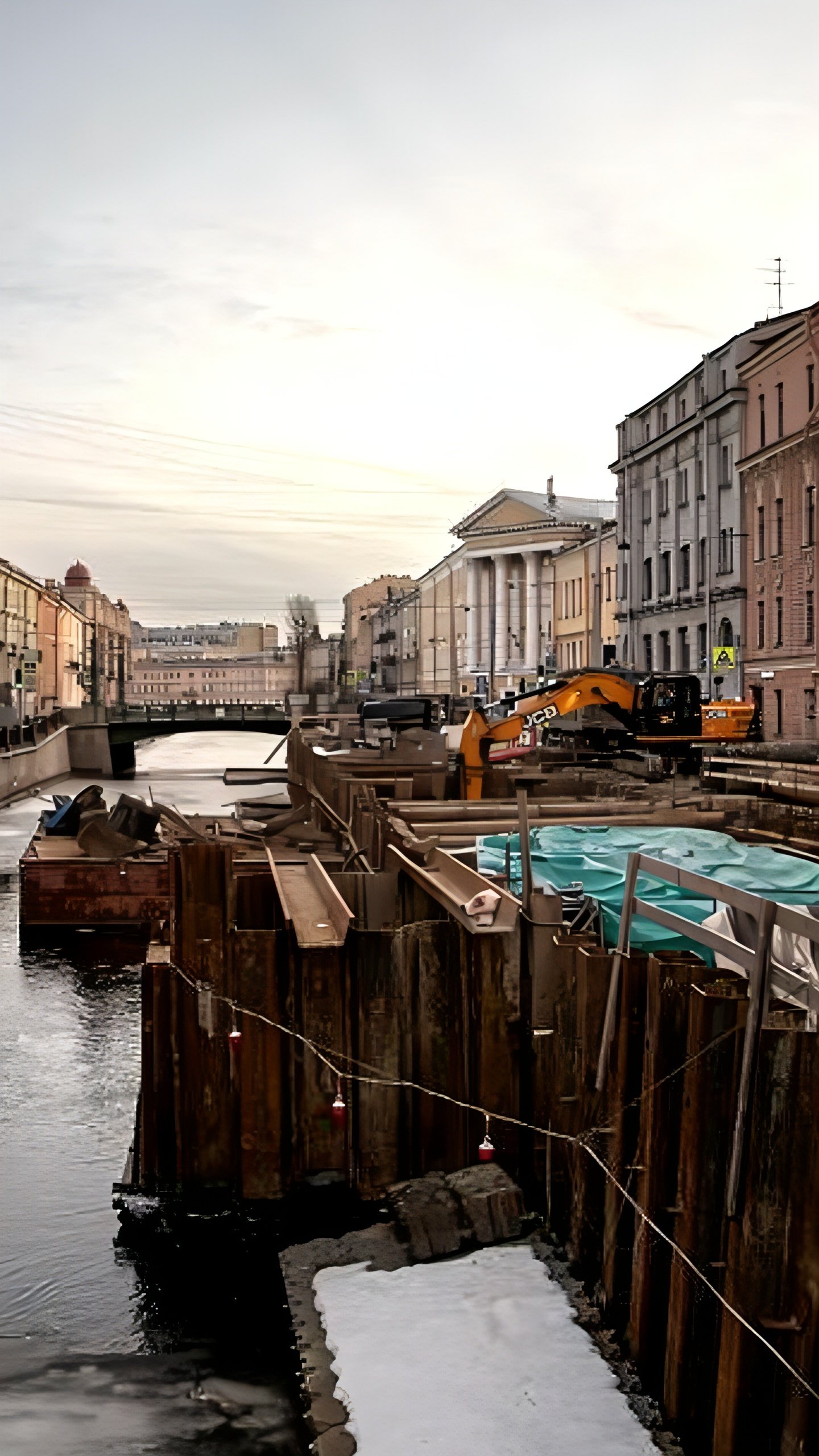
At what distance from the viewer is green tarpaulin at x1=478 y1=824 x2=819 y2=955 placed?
1124 cm

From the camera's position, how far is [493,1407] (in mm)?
7887

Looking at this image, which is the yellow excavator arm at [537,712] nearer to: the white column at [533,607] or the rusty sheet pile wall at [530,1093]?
the rusty sheet pile wall at [530,1093]

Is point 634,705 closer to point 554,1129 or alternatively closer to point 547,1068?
point 547,1068

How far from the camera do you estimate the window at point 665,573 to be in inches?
2768

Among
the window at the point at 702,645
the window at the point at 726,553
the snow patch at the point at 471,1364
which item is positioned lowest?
the snow patch at the point at 471,1364

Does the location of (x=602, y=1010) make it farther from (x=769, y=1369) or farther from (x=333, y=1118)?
(x=333, y=1118)

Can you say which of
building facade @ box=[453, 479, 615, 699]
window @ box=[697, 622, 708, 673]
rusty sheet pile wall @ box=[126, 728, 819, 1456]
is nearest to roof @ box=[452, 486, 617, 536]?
building facade @ box=[453, 479, 615, 699]

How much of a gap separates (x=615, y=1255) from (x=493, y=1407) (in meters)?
1.03

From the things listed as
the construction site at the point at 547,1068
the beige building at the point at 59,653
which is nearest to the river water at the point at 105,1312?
the construction site at the point at 547,1068

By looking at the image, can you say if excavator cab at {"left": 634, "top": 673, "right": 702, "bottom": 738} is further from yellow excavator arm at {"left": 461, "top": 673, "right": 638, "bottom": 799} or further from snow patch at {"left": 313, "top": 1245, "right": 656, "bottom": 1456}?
snow patch at {"left": 313, "top": 1245, "right": 656, "bottom": 1456}

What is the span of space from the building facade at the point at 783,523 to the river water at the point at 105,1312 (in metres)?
35.1

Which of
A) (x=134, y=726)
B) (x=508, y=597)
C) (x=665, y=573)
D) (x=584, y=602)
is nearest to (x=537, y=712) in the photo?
(x=665, y=573)

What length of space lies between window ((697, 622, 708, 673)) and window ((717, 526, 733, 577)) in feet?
8.52

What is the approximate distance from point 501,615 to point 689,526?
6134 cm
